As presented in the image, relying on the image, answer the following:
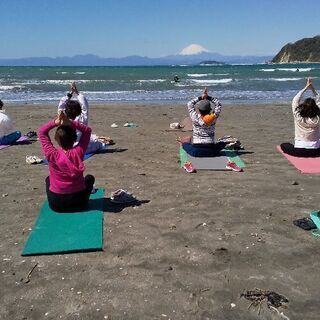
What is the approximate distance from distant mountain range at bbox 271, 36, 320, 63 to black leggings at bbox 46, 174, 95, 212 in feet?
416

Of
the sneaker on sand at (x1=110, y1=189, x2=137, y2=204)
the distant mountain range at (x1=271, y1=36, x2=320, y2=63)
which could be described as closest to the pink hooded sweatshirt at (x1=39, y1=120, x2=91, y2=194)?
the sneaker on sand at (x1=110, y1=189, x2=137, y2=204)

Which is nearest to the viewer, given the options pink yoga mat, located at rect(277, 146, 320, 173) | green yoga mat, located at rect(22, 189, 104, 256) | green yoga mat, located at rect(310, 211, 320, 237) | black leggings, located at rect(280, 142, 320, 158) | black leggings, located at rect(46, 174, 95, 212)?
green yoga mat, located at rect(22, 189, 104, 256)

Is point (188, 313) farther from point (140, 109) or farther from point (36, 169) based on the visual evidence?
point (140, 109)

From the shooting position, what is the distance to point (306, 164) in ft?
26.7

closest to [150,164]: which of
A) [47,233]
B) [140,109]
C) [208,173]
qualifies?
[208,173]

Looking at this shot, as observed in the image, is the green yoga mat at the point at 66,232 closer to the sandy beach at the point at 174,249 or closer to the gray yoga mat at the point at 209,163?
the sandy beach at the point at 174,249

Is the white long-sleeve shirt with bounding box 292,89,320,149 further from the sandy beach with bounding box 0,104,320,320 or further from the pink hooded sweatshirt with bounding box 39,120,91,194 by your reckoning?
the pink hooded sweatshirt with bounding box 39,120,91,194

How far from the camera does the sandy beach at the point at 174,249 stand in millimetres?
3738

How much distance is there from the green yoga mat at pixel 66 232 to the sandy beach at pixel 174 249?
10 centimetres

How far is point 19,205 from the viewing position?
6246 millimetres

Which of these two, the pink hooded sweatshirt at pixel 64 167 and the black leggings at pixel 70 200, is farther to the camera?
the black leggings at pixel 70 200

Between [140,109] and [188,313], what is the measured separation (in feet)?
50.1

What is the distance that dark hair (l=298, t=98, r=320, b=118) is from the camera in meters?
8.63

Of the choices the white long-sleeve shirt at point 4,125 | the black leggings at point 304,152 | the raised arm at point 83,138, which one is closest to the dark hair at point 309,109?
the black leggings at point 304,152
